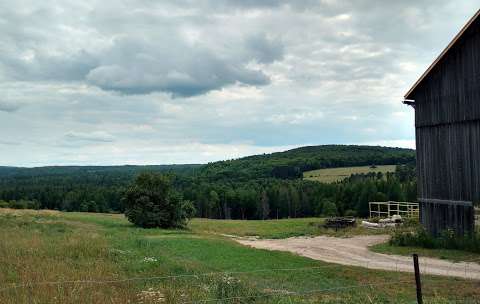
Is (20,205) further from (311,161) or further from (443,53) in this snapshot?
(311,161)

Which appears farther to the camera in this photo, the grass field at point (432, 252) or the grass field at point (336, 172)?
the grass field at point (336, 172)

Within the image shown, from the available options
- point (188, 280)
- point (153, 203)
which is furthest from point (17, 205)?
point (188, 280)

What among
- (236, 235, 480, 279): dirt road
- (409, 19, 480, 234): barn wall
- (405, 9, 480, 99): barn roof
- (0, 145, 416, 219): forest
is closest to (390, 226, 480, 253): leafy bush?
(409, 19, 480, 234): barn wall

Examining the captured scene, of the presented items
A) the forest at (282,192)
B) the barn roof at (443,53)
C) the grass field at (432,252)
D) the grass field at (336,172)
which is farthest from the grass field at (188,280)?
the grass field at (336,172)

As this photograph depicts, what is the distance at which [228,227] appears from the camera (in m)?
54.9

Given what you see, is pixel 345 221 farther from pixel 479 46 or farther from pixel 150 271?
pixel 150 271

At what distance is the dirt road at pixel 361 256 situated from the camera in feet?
68.9

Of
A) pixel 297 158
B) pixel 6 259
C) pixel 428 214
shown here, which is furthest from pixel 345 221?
pixel 297 158

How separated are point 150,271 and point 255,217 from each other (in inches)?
4082

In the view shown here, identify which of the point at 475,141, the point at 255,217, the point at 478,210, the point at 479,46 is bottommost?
the point at 255,217

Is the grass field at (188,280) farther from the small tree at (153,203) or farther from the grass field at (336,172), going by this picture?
the grass field at (336,172)

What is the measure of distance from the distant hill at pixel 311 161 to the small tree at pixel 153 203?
349 ft

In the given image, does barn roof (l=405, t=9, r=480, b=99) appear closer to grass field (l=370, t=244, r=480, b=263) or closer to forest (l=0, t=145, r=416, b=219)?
grass field (l=370, t=244, r=480, b=263)

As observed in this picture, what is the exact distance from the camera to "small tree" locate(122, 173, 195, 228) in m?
48.0
